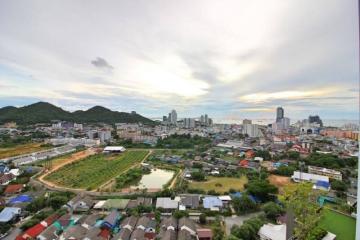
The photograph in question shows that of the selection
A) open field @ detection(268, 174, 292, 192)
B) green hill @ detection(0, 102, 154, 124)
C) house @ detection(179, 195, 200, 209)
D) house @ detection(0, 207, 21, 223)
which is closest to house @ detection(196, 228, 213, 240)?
house @ detection(179, 195, 200, 209)

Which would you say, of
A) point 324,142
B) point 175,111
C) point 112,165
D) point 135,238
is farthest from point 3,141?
point 175,111

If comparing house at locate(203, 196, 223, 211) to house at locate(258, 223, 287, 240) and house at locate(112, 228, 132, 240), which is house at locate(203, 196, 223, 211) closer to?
house at locate(258, 223, 287, 240)

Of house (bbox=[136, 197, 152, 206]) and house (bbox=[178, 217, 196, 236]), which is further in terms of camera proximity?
house (bbox=[136, 197, 152, 206])

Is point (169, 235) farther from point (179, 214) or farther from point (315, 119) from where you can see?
point (315, 119)

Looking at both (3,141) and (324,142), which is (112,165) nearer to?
(3,141)

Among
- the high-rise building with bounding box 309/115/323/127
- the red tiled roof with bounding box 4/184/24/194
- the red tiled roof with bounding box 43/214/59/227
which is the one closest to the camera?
the red tiled roof with bounding box 43/214/59/227

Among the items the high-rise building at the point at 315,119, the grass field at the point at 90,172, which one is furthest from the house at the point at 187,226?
the high-rise building at the point at 315,119

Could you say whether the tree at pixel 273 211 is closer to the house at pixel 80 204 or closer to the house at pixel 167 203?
the house at pixel 167 203

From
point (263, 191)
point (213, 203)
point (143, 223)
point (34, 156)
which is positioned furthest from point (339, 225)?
point (34, 156)
